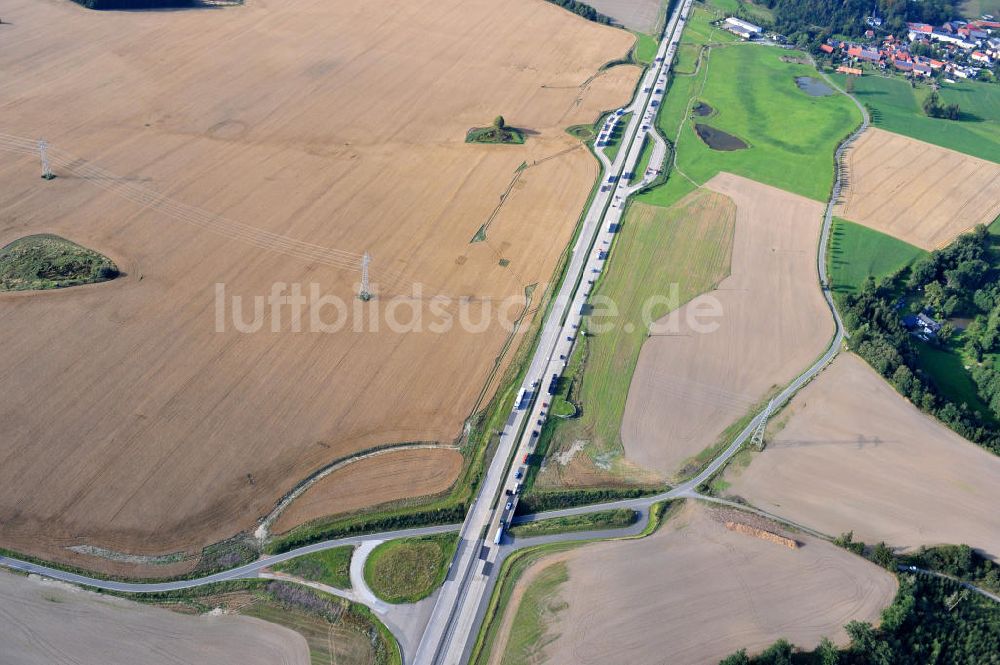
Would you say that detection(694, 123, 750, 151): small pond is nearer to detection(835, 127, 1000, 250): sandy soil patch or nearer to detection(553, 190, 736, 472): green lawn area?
detection(553, 190, 736, 472): green lawn area

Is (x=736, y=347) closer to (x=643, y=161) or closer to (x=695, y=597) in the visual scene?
(x=695, y=597)

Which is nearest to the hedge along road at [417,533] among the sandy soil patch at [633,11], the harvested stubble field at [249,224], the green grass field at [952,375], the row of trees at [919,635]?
the harvested stubble field at [249,224]

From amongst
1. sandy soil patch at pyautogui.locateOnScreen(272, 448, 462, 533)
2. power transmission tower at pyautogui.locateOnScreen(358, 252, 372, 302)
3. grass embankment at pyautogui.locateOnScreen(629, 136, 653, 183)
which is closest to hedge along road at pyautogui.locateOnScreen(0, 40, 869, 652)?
sandy soil patch at pyautogui.locateOnScreen(272, 448, 462, 533)

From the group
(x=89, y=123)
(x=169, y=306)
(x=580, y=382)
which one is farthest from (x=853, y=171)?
(x=89, y=123)

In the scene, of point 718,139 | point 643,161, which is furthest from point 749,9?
point 643,161

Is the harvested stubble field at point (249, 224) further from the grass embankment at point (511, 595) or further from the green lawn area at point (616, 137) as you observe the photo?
the grass embankment at point (511, 595)

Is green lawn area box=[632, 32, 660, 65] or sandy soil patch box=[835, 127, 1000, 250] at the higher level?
green lawn area box=[632, 32, 660, 65]
